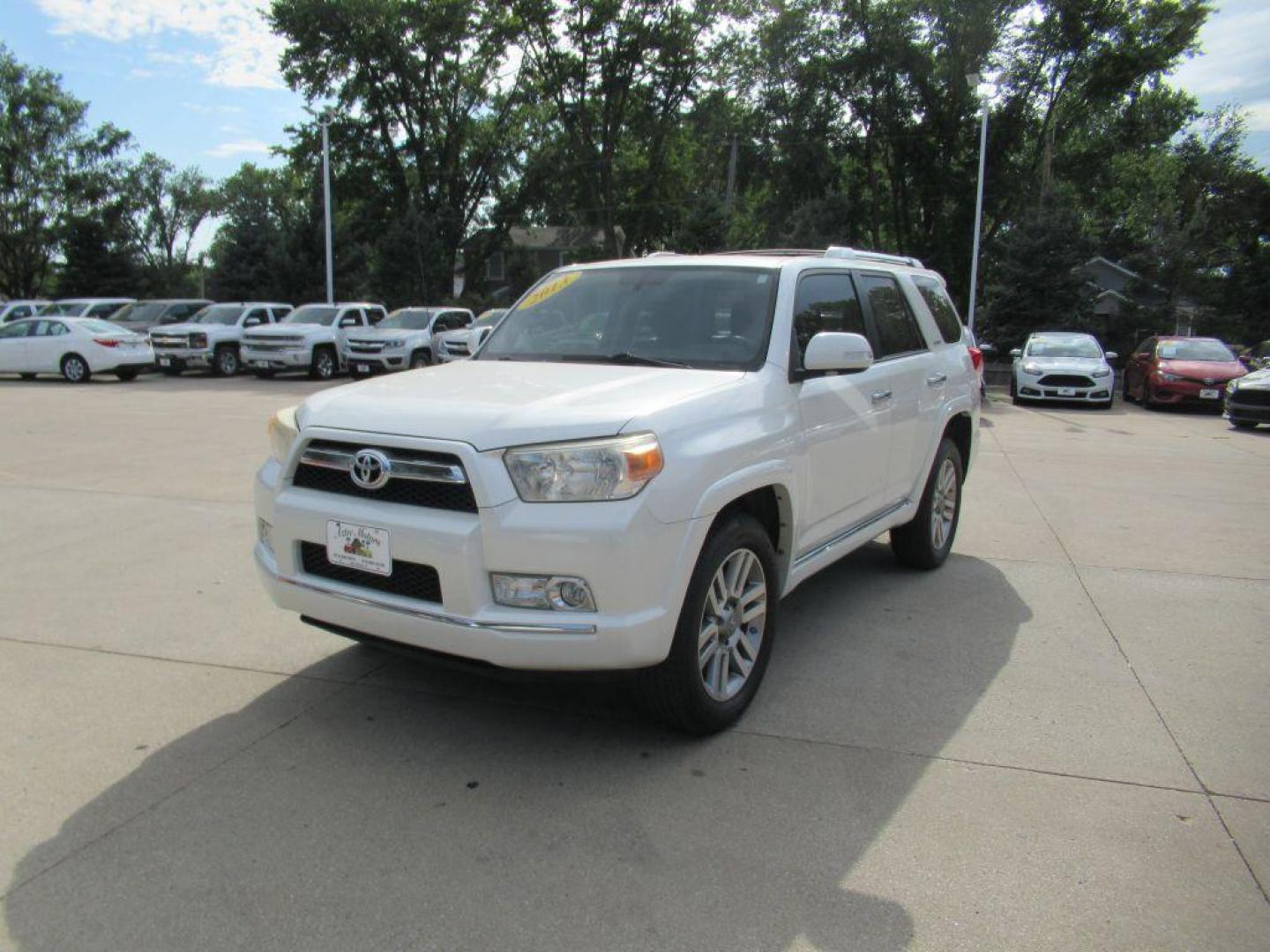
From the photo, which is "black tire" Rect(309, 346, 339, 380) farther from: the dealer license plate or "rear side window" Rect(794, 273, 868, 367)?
A: the dealer license plate

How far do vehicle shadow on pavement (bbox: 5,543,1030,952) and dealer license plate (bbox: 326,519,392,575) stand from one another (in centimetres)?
65

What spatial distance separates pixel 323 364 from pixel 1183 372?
739 inches

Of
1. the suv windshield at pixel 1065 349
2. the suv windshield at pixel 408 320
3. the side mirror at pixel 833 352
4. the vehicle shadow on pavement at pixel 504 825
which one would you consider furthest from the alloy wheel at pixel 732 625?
the suv windshield at pixel 408 320

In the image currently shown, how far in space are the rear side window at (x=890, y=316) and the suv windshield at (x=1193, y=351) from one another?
1605 centimetres

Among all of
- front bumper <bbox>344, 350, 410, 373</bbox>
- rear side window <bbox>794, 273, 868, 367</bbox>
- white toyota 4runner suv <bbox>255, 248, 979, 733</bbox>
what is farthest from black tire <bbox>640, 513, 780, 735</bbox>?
front bumper <bbox>344, 350, 410, 373</bbox>

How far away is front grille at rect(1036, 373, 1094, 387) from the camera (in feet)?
61.1

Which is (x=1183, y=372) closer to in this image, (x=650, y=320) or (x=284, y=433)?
(x=650, y=320)

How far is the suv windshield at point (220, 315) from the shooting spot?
973 inches

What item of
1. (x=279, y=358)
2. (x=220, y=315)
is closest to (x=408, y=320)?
(x=279, y=358)

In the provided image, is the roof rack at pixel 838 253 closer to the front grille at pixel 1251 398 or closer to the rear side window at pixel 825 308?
the rear side window at pixel 825 308

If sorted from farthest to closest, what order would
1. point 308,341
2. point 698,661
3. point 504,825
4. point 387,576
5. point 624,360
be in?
point 308,341, point 624,360, point 698,661, point 387,576, point 504,825

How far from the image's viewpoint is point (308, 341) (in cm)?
2267

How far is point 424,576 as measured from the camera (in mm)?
3312

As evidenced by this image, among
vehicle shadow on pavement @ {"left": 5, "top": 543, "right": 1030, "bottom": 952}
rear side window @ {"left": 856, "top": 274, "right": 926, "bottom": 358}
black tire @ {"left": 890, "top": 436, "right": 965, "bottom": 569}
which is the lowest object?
vehicle shadow on pavement @ {"left": 5, "top": 543, "right": 1030, "bottom": 952}
